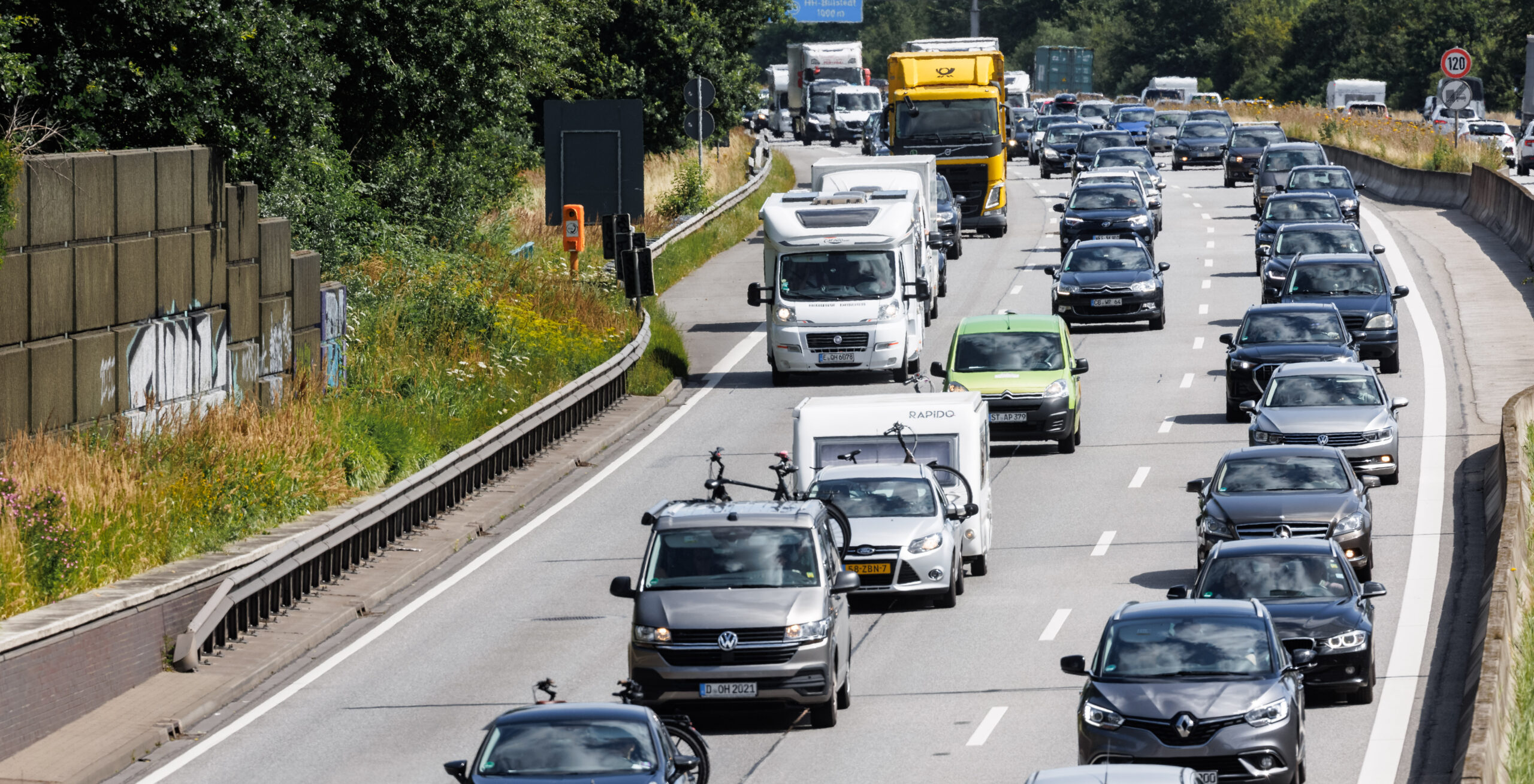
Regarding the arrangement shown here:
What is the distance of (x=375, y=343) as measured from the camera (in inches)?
1294

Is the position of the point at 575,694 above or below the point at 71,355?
below

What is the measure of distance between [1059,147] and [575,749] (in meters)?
62.3

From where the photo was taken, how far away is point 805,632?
57.2ft

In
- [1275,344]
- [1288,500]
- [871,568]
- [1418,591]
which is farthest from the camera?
[1275,344]

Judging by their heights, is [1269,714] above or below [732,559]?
below

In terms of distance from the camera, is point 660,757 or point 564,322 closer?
point 660,757

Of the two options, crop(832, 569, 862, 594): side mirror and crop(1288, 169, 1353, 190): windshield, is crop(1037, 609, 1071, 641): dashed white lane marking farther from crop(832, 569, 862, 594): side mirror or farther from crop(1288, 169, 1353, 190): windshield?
crop(1288, 169, 1353, 190): windshield

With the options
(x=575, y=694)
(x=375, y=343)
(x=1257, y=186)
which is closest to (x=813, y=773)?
(x=575, y=694)

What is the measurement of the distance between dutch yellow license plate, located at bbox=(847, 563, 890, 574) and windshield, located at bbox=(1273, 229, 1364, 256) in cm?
2194

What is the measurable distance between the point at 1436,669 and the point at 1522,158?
170ft

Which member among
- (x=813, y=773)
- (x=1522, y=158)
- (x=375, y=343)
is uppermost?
(x=1522, y=158)

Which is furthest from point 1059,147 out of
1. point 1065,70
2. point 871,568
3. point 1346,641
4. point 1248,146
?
point 1065,70

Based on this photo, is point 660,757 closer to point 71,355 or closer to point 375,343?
point 71,355

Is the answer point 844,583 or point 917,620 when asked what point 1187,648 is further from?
point 917,620
